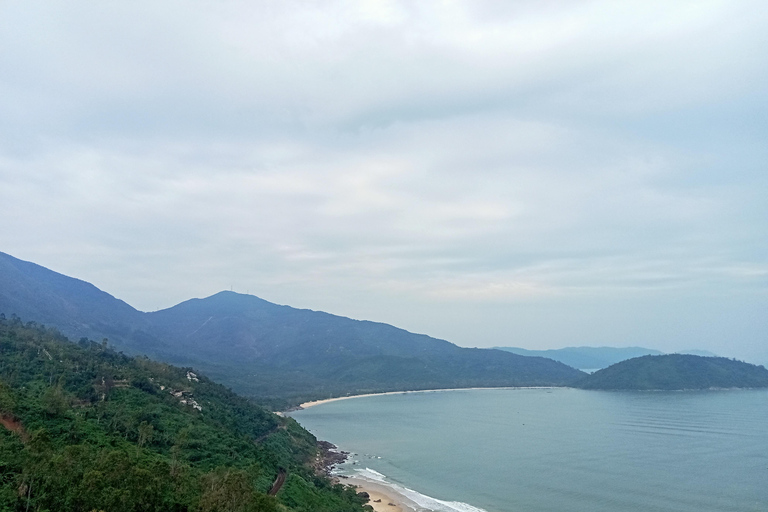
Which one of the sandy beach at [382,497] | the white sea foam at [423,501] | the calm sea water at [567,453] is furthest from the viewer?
the calm sea water at [567,453]

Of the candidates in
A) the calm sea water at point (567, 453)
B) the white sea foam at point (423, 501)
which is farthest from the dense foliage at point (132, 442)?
the calm sea water at point (567, 453)

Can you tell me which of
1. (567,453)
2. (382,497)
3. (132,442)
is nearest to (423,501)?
(382,497)

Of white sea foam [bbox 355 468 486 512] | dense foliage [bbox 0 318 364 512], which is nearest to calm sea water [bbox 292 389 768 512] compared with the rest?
white sea foam [bbox 355 468 486 512]

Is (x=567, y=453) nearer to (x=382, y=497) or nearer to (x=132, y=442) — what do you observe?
(x=382, y=497)

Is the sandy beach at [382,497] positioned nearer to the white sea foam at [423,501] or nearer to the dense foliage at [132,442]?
the white sea foam at [423,501]

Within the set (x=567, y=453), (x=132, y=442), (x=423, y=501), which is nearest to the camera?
(x=132, y=442)

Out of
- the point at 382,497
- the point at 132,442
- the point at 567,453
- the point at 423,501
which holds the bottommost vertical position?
the point at 382,497
